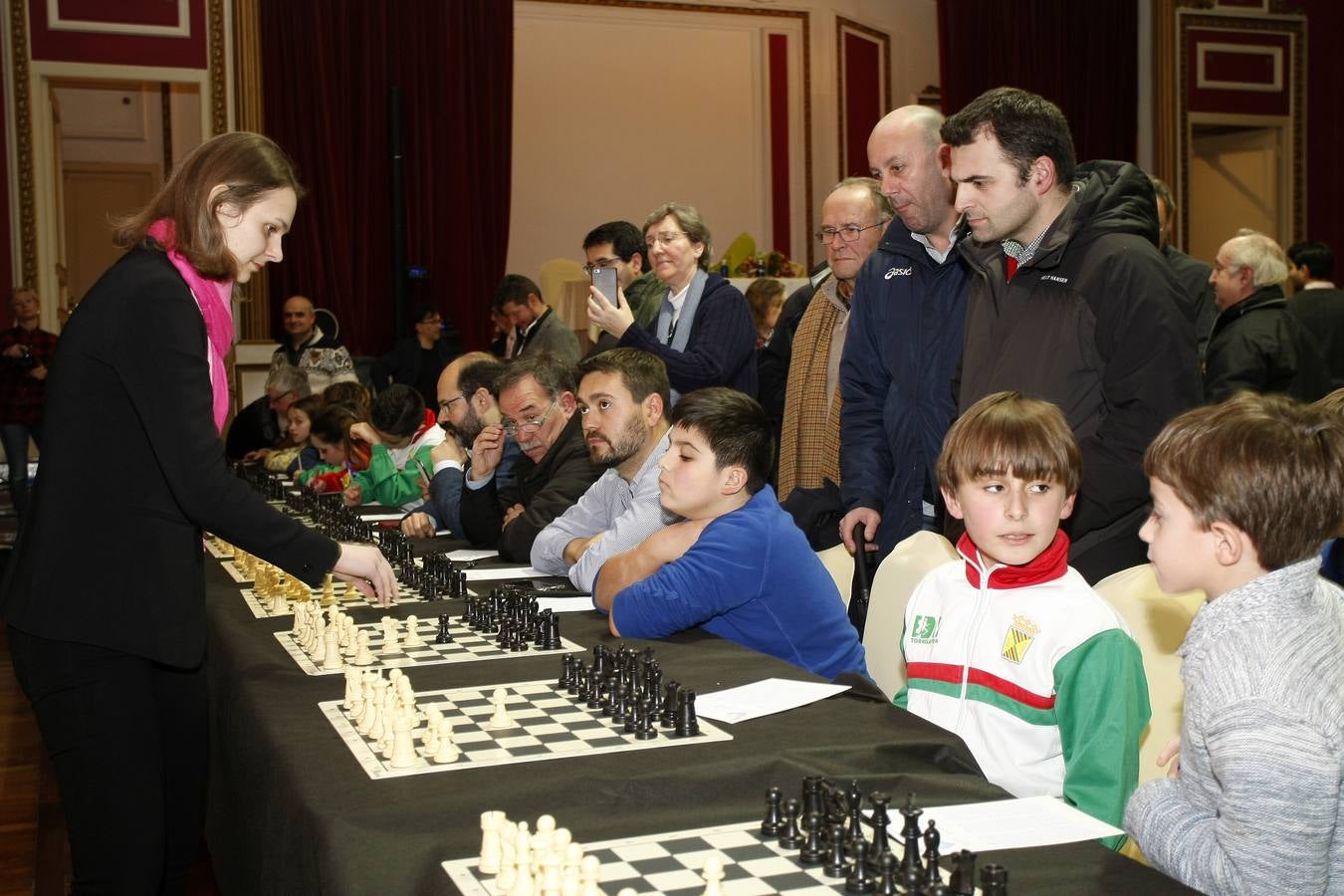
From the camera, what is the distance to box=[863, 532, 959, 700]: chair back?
2723 millimetres

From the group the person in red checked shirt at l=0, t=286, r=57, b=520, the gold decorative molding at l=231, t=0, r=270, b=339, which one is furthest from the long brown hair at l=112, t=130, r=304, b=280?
the gold decorative molding at l=231, t=0, r=270, b=339

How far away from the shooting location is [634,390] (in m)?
3.54

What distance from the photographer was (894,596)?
9.11 feet

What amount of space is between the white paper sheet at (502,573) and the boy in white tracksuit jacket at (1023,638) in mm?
1507

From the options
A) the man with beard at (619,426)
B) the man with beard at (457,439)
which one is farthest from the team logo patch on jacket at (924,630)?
the man with beard at (457,439)

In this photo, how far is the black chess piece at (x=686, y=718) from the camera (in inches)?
75.3

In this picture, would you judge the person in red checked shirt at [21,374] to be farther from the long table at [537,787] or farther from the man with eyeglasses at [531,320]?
the long table at [537,787]

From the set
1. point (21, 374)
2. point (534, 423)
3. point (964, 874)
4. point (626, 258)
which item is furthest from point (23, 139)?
point (964, 874)

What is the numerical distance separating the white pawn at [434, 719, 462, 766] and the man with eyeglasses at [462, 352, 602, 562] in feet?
7.49

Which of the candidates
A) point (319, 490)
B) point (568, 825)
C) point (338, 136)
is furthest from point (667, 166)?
point (568, 825)

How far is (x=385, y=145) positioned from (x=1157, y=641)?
891cm

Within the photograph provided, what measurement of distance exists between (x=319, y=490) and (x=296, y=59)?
516 centimetres

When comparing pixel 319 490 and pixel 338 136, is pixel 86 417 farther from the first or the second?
pixel 338 136

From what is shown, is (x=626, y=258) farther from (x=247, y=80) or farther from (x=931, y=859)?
(x=247, y=80)
